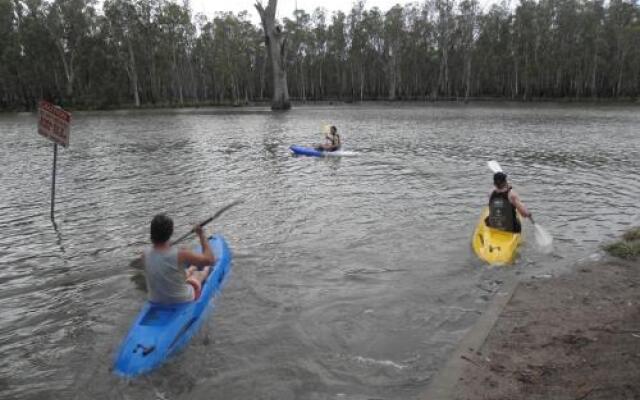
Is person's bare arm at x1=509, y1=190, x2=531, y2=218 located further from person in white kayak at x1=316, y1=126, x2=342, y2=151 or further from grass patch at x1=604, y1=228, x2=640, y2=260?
person in white kayak at x1=316, y1=126, x2=342, y2=151

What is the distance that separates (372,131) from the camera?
32.2 metres

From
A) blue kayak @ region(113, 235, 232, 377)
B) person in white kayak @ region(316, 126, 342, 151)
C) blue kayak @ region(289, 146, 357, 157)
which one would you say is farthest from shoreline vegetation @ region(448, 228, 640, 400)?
person in white kayak @ region(316, 126, 342, 151)

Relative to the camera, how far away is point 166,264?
216 inches

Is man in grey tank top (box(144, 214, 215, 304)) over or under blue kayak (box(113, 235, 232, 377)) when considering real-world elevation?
over

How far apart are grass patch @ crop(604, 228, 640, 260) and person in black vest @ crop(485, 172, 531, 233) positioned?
4.82 ft

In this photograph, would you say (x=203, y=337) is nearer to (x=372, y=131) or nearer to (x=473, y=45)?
(x=372, y=131)

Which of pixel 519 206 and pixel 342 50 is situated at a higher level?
pixel 342 50

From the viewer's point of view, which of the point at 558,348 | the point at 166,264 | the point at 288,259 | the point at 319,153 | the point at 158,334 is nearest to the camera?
the point at 558,348

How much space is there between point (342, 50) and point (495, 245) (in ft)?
299

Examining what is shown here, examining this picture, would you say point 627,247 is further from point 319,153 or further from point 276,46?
point 276,46

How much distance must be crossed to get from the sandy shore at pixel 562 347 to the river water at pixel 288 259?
0.56 meters

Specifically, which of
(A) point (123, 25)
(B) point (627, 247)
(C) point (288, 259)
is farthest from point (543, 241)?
(A) point (123, 25)

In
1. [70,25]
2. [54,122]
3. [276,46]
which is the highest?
[70,25]

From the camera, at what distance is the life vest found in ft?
29.6
